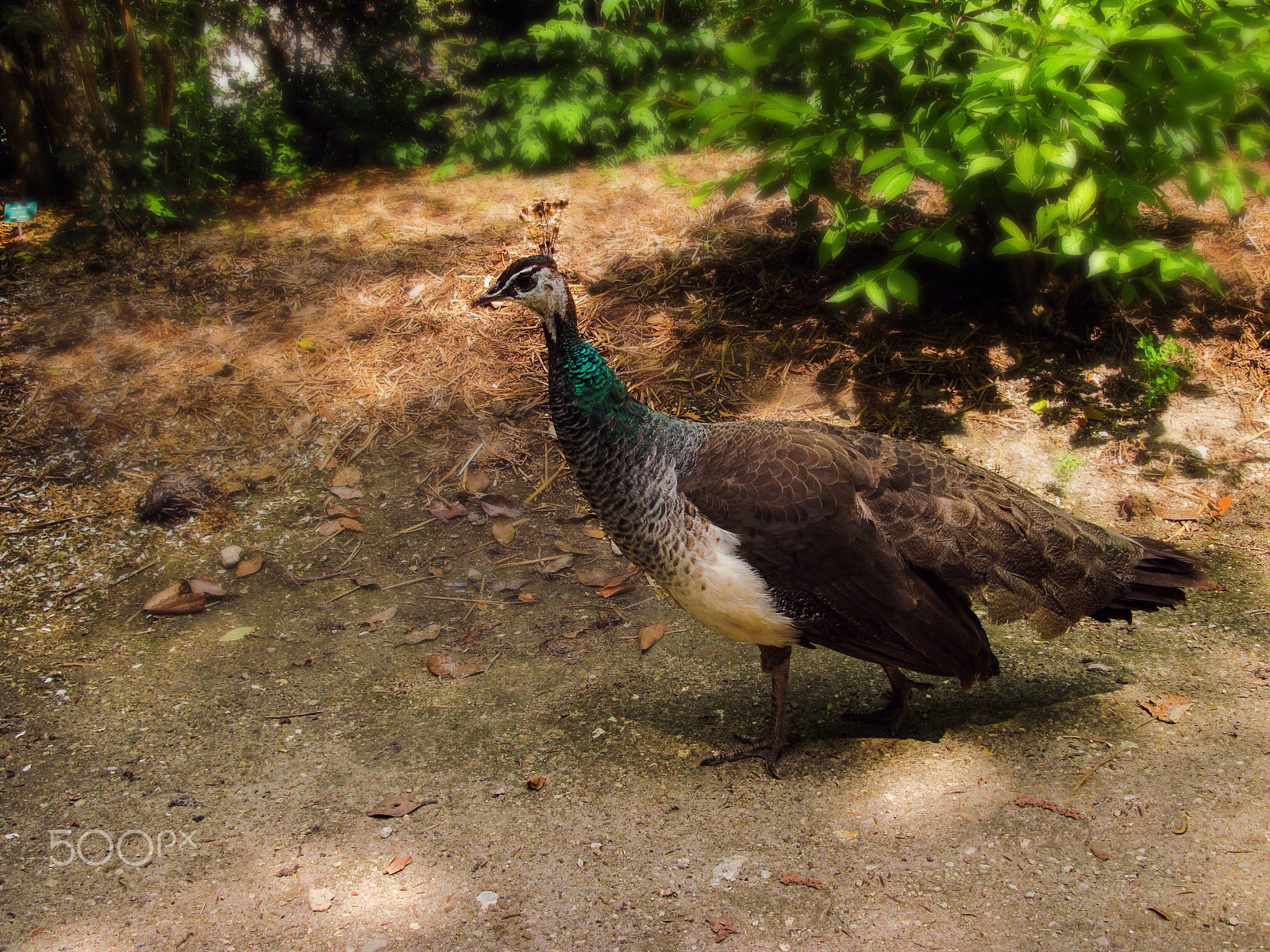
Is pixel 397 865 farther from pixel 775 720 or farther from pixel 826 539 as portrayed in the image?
pixel 826 539

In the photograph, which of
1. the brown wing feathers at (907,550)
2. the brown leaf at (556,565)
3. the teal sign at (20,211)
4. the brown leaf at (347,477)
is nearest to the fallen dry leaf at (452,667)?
the brown leaf at (556,565)

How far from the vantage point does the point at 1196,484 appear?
434cm

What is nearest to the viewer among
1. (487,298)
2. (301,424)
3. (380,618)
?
(487,298)

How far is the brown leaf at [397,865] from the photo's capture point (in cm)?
268

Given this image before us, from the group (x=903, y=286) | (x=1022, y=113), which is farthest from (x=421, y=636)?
(x=1022, y=113)

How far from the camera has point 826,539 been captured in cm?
298

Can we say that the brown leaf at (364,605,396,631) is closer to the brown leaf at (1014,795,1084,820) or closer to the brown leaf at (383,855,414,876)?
the brown leaf at (383,855,414,876)

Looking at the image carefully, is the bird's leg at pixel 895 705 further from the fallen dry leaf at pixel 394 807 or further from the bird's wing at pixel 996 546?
the fallen dry leaf at pixel 394 807

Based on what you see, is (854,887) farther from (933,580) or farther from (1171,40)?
(1171,40)

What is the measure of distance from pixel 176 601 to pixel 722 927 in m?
2.93

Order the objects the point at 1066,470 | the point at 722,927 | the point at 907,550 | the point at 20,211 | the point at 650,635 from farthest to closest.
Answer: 1. the point at 20,211
2. the point at 1066,470
3. the point at 650,635
4. the point at 907,550
5. the point at 722,927

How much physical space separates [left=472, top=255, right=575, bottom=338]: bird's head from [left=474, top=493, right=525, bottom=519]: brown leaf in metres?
1.70

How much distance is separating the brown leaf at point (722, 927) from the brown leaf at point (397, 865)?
954 mm

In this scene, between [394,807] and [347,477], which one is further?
[347,477]
